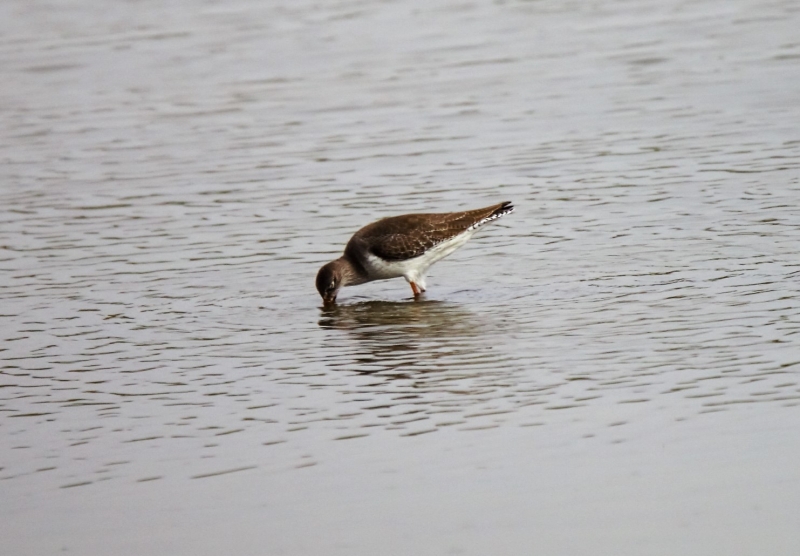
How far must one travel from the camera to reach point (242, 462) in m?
8.66

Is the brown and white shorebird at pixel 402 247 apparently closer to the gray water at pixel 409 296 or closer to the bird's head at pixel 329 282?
the bird's head at pixel 329 282

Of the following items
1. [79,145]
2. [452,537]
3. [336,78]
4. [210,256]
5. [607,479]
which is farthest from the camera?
[336,78]

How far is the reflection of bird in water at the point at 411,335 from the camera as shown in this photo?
10.6 m

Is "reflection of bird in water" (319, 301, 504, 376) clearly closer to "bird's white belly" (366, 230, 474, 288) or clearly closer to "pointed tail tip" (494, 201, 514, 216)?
"bird's white belly" (366, 230, 474, 288)

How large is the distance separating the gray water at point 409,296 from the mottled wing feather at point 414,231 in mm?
468

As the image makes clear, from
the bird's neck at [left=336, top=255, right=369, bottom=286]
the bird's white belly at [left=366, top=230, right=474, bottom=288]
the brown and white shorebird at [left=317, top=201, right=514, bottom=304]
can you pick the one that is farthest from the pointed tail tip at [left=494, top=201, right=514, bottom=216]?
the bird's neck at [left=336, top=255, right=369, bottom=286]

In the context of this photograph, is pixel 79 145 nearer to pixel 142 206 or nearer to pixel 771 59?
pixel 142 206

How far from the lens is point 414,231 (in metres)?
13.8

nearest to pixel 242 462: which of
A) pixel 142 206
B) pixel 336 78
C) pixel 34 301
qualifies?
pixel 34 301

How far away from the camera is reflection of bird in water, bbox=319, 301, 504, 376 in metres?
10.6

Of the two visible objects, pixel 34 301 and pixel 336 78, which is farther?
pixel 336 78

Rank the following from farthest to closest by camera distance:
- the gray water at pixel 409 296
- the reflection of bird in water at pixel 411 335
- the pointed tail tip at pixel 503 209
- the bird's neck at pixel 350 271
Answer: the pointed tail tip at pixel 503 209, the bird's neck at pixel 350 271, the reflection of bird in water at pixel 411 335, the gray water at pixel 409 296

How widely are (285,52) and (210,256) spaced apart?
11.0 m

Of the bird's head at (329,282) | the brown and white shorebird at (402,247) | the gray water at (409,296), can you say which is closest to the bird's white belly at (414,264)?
the brown and white shorebird at (402,247)
